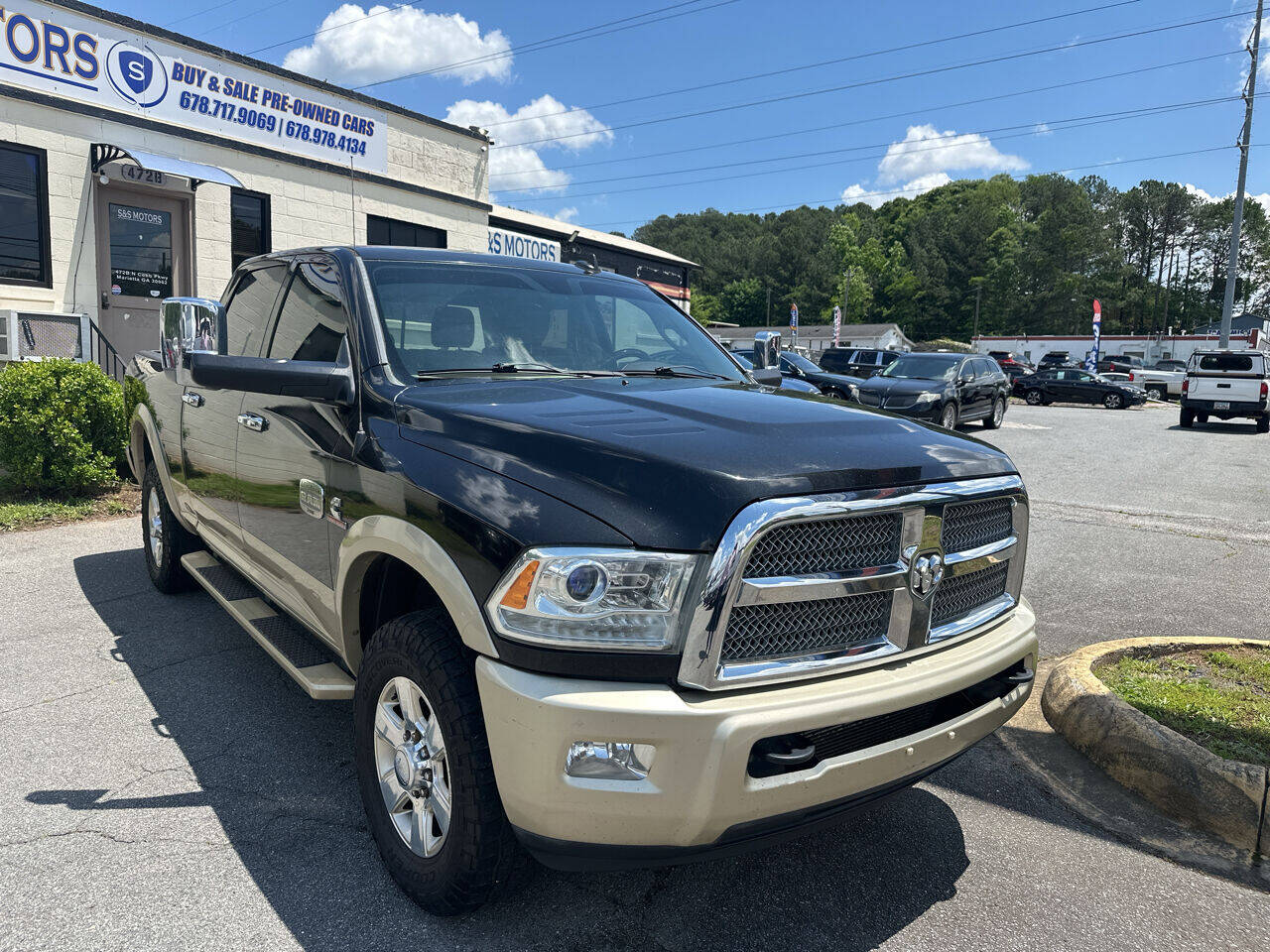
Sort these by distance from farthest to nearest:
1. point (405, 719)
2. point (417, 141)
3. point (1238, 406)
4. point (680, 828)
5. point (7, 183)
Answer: point (1238, 406) < point (417, 141) < point (7, 183) < point (405, 719) < point (680, 828)

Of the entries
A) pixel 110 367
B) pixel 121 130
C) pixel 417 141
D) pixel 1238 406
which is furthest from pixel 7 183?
pixel 1238 406

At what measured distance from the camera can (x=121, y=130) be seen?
37.2 feet

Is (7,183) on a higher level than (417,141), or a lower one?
lower

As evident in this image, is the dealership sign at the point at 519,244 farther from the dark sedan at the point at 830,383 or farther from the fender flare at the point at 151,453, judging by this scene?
the fender flare at the point at 151,453

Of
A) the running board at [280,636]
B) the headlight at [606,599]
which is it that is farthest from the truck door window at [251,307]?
the headlight at [606,599]

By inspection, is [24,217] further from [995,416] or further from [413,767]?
[995,416]

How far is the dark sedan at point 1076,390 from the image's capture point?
31.7 m

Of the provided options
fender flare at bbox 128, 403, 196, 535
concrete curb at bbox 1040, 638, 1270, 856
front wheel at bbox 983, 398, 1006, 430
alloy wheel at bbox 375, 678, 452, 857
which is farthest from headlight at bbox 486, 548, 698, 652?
front wheel at bbox 983, 398, 1006, 430

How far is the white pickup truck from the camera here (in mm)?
20094

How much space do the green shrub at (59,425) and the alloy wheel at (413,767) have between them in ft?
22.4

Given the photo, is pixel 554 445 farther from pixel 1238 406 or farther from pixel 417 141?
pixel 1238 406

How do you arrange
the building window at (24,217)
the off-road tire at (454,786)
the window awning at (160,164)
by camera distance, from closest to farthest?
the off-road tire at (454,786)
the building window at (24,217)
the window awning at (160,164)

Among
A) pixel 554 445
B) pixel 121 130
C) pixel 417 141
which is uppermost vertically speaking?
pixel 417 141

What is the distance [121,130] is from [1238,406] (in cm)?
2323
